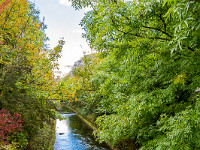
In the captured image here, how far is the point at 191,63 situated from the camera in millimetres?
4094

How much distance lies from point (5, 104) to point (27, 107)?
88 centimetres

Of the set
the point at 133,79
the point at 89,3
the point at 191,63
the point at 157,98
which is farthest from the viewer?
the point at 133,79

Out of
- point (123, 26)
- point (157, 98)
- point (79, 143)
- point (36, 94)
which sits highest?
point (123, 26)

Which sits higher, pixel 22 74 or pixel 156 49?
pixel 156 49

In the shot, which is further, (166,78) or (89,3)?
(166,78)

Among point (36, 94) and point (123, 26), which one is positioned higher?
point (123, 26)

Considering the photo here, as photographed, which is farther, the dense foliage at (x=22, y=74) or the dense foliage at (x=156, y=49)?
the dense foliage at (x=22, y=74)

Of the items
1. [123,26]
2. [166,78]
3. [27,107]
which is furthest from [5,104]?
[166,78]

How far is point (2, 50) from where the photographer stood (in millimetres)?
5309

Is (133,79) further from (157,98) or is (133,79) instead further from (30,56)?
(30,56)

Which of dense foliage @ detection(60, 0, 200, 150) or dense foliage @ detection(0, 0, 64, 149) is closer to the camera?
dense foliage @ detection(60, 0, 200, 150)

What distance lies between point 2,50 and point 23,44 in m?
1.39

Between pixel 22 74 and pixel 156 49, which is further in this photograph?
pixel 22 74

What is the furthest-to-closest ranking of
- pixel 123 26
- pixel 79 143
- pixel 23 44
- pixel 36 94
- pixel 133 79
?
pixel 79 143
pixel 23 44
pixel 36 94
pixel 133 79
pixel 123 26
